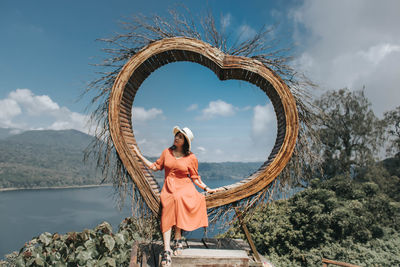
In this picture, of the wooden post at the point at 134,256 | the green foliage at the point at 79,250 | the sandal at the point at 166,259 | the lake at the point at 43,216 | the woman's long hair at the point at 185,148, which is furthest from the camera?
the lake at the point at 43,216

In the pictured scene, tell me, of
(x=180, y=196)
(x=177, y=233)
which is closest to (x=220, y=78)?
(x=180, y=196)

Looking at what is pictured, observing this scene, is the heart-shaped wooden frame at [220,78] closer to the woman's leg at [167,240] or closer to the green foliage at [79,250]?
the woman's leg at [167,240]

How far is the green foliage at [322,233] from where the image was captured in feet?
22.6

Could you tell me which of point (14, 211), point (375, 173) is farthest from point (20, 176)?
point (375, 173)

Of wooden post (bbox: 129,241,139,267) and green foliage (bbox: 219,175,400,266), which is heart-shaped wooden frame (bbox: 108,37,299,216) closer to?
wooden post (bbox: 129,241,139,267)

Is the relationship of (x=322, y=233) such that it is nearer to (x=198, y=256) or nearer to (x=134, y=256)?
(x=198, y=256)

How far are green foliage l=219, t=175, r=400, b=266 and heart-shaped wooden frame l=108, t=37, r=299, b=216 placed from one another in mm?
3926

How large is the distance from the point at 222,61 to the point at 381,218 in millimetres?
8786

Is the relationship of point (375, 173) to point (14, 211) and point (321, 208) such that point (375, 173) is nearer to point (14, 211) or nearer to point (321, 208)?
point (321, 208)

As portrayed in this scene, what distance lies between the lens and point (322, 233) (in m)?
7.48

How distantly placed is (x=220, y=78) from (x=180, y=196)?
59.4 inches

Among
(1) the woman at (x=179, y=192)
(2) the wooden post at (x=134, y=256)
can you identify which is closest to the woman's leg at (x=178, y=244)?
(1) the woman at (x=179, y=192)

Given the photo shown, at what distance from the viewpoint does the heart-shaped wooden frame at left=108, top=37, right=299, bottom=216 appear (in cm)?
307

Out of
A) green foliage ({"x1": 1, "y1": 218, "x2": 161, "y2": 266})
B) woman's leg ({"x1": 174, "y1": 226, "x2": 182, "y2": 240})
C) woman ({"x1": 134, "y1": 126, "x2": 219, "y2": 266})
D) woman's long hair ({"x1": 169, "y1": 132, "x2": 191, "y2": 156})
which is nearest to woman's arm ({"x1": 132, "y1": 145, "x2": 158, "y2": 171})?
woman ({"x1": 134, "y1": 126, "x2": 219, "y2": 266})
